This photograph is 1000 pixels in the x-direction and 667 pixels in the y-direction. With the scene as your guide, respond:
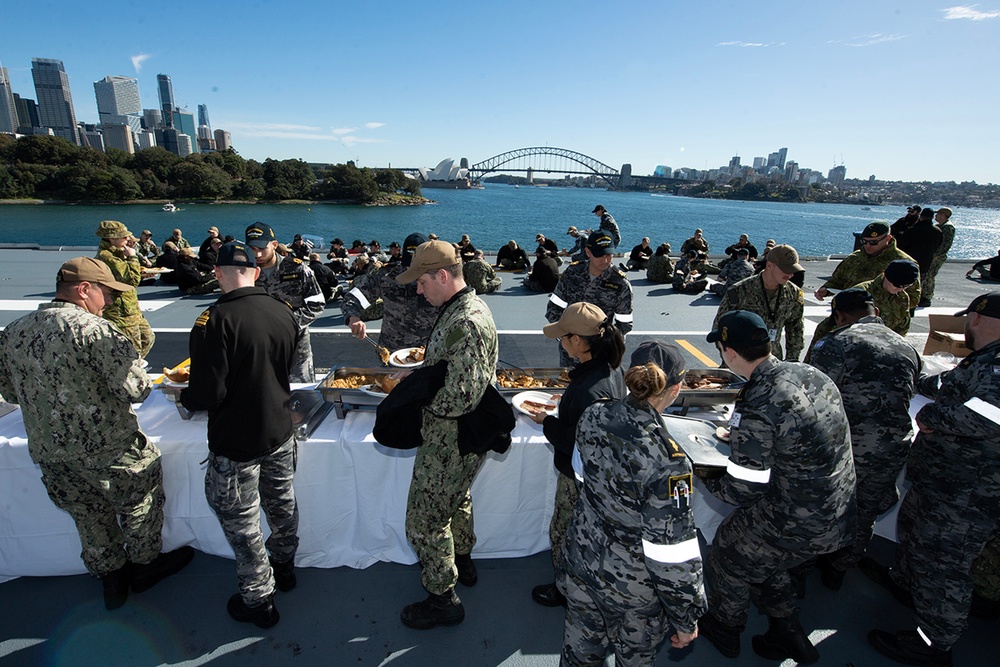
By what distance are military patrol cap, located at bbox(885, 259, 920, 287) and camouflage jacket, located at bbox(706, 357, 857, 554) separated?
243cm

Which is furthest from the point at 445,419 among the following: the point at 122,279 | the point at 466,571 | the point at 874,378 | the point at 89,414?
the point at 122,279

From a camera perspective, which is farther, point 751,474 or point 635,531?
point 751,474

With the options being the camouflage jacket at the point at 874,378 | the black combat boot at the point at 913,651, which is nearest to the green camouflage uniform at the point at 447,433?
the camouflage jacket at the point at 874,378

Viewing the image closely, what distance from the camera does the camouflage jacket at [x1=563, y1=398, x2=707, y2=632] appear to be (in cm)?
167

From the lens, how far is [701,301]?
32.9 ft

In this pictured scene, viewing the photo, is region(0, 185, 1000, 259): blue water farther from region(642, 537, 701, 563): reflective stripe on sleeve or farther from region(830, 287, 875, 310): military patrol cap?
region(642, 537, 701, 563): reflective stripe on sleeve

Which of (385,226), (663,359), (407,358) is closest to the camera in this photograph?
(663,359)

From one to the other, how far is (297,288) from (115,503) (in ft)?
7.10

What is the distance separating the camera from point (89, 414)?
2.42 meters

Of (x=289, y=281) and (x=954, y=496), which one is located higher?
(x=289, y=281)

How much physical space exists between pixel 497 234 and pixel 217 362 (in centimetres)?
5701

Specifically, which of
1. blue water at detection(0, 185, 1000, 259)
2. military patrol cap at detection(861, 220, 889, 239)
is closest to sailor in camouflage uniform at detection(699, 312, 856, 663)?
military patrol cap at detection(861, 220, 889, 239)

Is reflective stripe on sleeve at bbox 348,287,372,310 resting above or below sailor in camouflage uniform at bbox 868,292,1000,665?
above

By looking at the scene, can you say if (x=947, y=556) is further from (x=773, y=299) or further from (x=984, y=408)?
(x=773, y=299)
